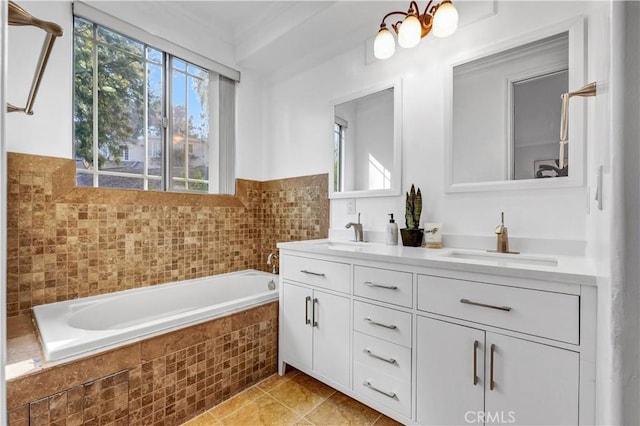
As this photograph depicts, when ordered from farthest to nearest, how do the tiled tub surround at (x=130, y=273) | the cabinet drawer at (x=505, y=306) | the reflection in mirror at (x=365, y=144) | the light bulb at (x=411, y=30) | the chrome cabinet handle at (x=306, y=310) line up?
the reflection in mirror at (x=365, y=144) → the chrome cabinet handle at (x=306, y=310) → the light bulb at (x=411, y=30) → the tiled tub surround at (x=130, y=273) → the cabinet drawer at (x=505, y=306)

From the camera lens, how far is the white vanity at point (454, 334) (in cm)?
97

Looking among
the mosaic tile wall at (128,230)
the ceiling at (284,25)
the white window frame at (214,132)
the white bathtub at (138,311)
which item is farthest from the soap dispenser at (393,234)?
the white window frame at (214,132)

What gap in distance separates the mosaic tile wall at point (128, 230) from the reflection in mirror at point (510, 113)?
3.74ft

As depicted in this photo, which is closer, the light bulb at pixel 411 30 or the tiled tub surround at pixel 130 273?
the tiled tub surround at pixel 130 273

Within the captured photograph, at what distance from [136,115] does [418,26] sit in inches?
82.5

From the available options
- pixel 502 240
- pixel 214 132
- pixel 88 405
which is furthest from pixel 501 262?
pixel 214 132

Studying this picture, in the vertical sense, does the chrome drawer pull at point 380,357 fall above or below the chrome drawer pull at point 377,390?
above

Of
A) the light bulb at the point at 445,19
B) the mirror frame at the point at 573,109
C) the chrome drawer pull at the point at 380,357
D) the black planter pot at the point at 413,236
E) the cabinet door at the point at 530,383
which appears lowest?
the chrome drawer pull at the point at 380,357

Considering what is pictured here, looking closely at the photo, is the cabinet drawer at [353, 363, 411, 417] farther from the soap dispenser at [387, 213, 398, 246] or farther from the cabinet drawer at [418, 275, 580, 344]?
the soap dispenser at [387, 213, 398, 246]

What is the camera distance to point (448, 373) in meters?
1.21

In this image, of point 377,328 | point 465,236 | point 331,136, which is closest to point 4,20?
point 377,328

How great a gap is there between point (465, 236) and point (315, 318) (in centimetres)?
102

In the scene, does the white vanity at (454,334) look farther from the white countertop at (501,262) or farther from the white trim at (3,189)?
the white trim at (3,189)

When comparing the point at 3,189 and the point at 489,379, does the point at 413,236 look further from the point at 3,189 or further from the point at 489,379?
the point at 3,189
